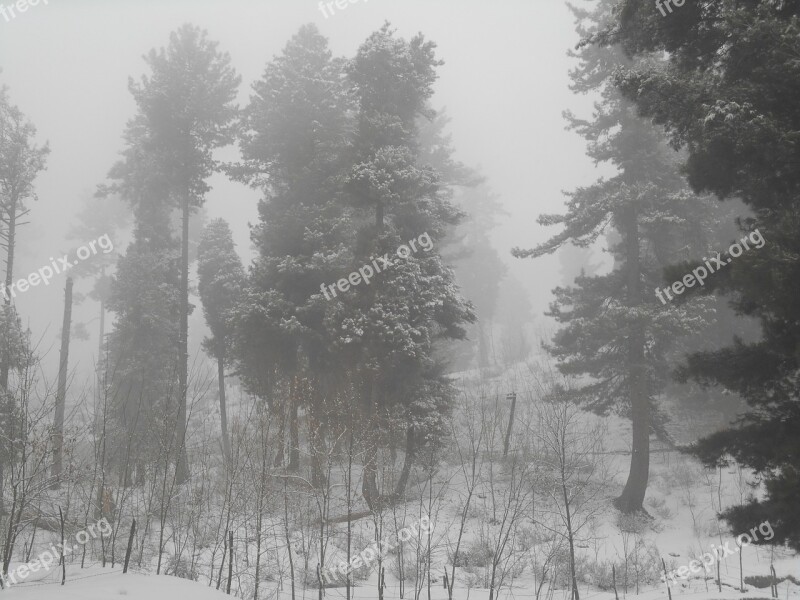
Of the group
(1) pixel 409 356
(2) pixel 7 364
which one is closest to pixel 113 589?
(1) pixel 409 356

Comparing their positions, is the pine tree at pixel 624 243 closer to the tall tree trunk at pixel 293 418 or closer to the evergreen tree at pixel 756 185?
the tall tree trunk at pixel 293 418

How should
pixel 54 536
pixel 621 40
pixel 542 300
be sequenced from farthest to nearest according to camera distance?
pixel 542 300 < pixel 54 536 < pixel 621 40

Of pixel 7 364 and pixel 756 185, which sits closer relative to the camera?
pixel 756 185

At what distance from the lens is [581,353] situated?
18.5 meters

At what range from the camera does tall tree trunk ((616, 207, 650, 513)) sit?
16844 millimetres

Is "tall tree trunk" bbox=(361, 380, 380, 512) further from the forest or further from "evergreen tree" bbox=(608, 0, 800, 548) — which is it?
"evergreen tree" bbox=(608, 0, 800, 548)

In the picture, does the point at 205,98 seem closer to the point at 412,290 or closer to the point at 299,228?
the point at 299,228

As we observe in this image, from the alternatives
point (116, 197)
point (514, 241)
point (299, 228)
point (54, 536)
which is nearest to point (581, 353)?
point (299, 228)

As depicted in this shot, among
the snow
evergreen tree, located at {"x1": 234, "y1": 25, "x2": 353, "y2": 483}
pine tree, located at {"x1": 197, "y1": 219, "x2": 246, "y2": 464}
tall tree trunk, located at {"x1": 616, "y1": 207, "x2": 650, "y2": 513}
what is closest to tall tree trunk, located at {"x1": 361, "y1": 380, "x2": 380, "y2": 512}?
evergreen tree, located at {"x1": 234, "y1": 25, "x2": 353, "y2": 483}

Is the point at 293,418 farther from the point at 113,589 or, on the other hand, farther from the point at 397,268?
the point at 113,589

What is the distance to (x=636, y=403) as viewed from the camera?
17.5 metres

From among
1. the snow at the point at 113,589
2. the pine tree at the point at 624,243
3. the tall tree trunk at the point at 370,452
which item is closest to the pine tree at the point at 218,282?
the tall tree trunk at the point at 370,452

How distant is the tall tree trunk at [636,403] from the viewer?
16844 mm

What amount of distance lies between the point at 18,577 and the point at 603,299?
17.3 meters
